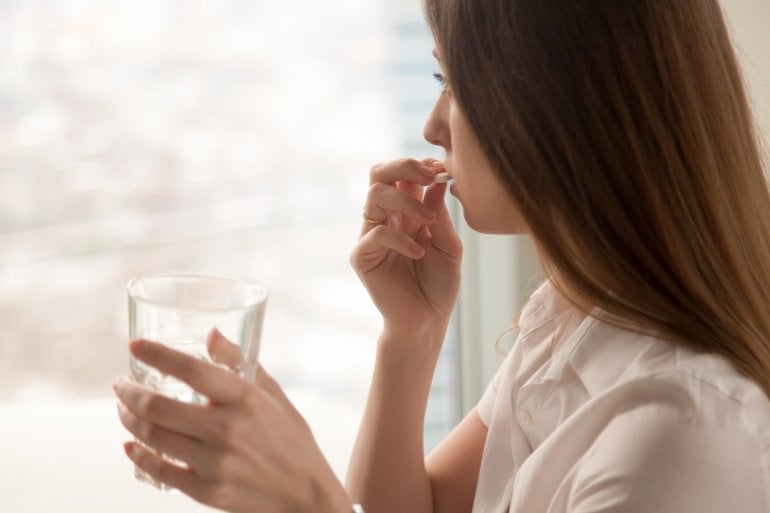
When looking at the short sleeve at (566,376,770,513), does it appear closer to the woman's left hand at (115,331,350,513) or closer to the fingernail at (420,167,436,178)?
the woman's left hand at (115,331,350,513)

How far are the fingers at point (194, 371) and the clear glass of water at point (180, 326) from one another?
35 mm

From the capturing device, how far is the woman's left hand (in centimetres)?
72

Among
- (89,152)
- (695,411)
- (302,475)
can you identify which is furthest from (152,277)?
(89,152)

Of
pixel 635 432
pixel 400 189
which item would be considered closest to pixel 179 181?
pixel 400 189

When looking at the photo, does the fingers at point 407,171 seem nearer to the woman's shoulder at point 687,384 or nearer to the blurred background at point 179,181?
the woman's shoulder at point 687,384

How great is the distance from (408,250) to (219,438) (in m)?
0.63

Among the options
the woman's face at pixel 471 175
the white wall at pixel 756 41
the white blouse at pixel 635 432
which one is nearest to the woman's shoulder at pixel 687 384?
the white blouse at pixel 635 432

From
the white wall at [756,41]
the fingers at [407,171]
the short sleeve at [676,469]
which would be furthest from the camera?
the white wall at [756,41]

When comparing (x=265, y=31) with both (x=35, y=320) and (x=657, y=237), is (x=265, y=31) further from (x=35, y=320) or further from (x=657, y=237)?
(x=657, y=237)

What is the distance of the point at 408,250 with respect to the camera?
1330 mm

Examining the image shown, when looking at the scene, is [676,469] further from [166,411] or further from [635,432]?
[166,411]

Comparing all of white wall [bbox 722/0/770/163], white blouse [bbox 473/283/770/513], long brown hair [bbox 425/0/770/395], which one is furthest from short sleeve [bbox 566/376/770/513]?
white wall [bbox 722/0/770/163]

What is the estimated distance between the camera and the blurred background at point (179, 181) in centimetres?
185

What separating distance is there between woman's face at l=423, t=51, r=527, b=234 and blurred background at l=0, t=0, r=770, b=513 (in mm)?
757
